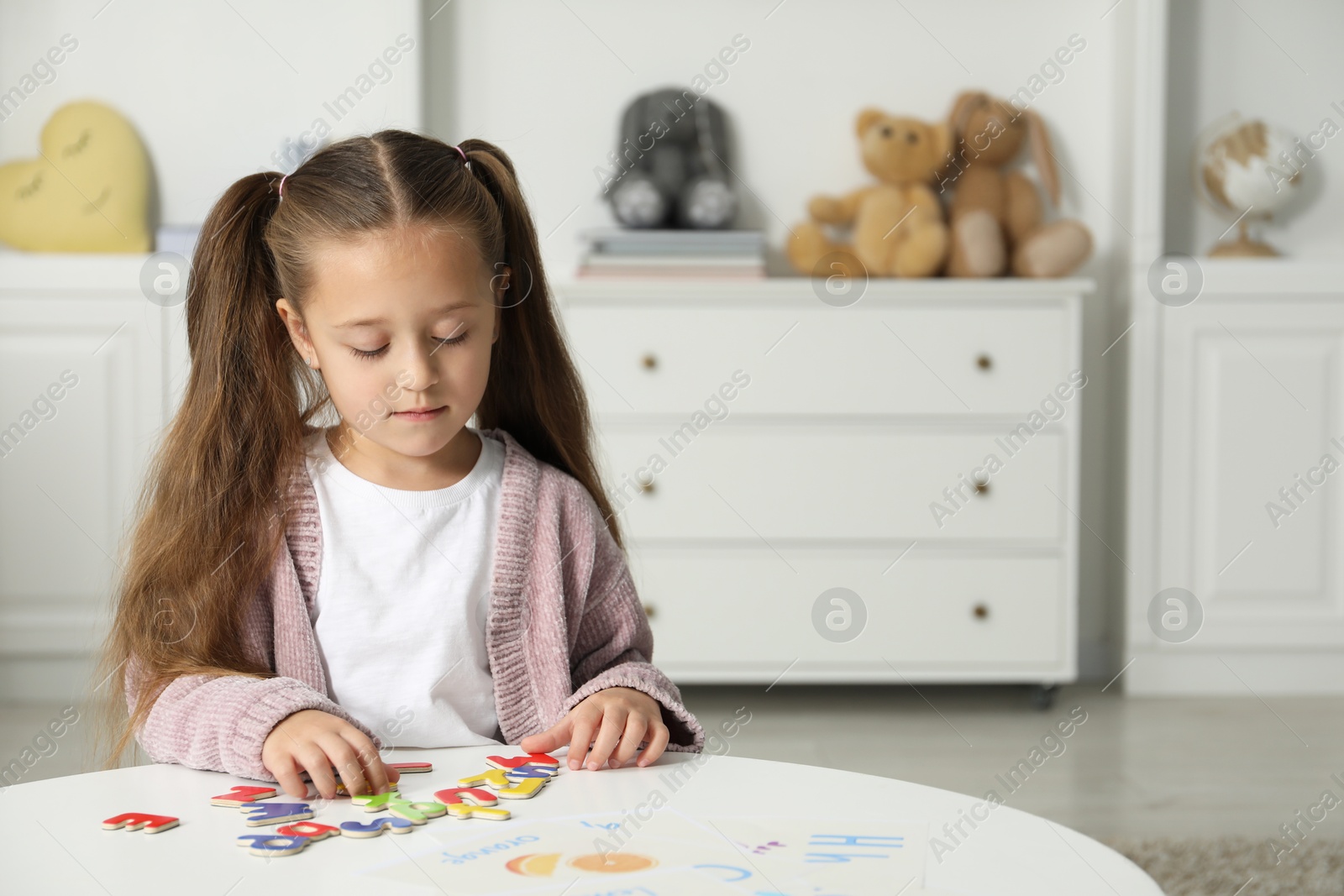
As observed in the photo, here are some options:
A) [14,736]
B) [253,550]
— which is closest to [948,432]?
[253,550]

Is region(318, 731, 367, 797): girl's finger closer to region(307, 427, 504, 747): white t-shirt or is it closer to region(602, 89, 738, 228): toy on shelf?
region(307, 427, 504, 747): white t-shirt

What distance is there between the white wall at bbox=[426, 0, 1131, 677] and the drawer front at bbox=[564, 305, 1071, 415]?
1.36 ft

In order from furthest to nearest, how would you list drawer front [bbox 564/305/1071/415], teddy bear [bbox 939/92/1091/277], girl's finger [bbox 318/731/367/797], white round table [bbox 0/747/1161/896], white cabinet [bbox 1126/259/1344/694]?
teddy bear [bbox 939/92/1091/277]
white cabinet [bbox 1126/259/1344/694]
drawer front [bbox 564/305/1071/415]
girl's finger [bbox 318/731/367/797]
white round table [bbox 0/747/1161/896]

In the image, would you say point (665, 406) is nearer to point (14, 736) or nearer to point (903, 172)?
point (903, 172)

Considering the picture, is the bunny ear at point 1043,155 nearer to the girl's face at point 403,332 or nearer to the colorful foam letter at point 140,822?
the girl's face at point 403,332

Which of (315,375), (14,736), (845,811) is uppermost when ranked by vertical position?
(315,375)

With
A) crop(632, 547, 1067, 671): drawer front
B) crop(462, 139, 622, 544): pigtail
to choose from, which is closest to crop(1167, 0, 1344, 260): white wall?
crop(632, 547, 1067, 671): drawer front

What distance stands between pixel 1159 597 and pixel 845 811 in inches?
83.9

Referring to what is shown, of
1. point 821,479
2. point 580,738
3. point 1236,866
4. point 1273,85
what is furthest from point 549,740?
point 1273,85

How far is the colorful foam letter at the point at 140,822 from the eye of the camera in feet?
1.87

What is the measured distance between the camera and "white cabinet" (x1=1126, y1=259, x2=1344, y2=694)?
2.46 m

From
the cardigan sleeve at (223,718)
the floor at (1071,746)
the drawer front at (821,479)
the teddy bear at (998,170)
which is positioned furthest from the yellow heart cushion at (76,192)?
the cardigan sleeve at (223,718)

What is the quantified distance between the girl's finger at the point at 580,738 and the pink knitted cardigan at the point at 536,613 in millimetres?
64

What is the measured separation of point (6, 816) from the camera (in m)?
0.59
